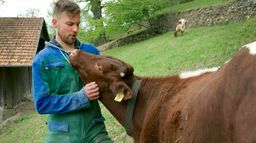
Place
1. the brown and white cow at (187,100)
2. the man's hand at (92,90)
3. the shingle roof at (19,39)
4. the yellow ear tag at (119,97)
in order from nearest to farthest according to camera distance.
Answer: the brown and white cow at (187,100) < the yellow ear tag at (119,97) < the man's hand at (92,90) < the shingle roof at (19,39)

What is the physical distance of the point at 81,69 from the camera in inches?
157

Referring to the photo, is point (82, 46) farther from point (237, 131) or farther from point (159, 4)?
point (159, 4)

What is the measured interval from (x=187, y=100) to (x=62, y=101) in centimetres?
116

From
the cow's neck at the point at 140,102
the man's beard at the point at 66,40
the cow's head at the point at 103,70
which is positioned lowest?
the cow's neck at the point at 140,102

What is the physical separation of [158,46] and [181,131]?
2125cm

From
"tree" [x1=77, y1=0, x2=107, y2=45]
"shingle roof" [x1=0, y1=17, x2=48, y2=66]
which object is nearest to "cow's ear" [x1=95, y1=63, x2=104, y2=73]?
"shingle roof" [x1=0, y1=17, x2=48, y2=66]

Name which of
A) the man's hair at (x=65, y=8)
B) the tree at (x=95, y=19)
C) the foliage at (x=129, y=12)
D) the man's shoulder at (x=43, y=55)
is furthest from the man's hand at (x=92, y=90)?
the tree at (x=95, y=19)

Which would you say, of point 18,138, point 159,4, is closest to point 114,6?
point 159,4

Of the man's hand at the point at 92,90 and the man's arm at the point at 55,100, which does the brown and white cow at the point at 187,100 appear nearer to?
the man's hand at the point at 92,90

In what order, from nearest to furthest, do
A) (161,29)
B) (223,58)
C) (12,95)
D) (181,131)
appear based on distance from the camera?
(181,131) → (223,58) → (12,95) → (161,29)

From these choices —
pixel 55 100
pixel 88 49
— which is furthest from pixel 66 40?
pixel 55 100

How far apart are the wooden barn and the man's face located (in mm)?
14024

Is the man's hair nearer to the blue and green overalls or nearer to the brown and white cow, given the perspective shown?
the blue and green overalls

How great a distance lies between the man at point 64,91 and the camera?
3.89m
